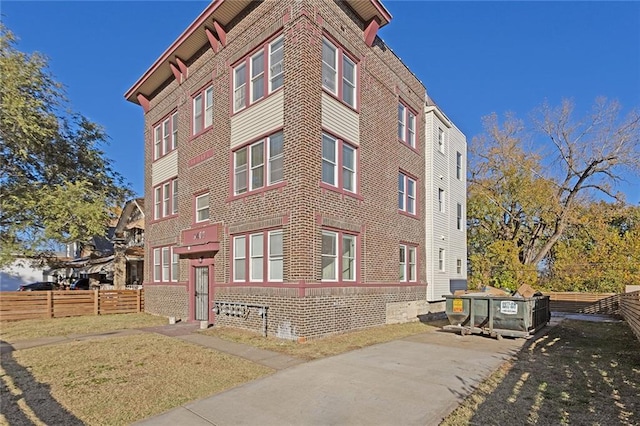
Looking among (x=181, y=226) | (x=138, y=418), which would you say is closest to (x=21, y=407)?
(x=138, y=418)

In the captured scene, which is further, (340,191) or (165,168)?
(165,168)

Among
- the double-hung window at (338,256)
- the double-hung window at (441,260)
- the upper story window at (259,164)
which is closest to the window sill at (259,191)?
the upper story window at (259,164)

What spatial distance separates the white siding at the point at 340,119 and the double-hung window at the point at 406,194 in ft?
13.8

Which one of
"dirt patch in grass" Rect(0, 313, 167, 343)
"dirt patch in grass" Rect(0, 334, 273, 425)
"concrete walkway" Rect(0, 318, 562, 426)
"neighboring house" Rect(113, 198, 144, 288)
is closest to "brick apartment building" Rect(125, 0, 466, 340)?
"dirt patch in grass" Rect(0, 313, 167, 343)

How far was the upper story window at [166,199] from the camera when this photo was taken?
18.9 meters

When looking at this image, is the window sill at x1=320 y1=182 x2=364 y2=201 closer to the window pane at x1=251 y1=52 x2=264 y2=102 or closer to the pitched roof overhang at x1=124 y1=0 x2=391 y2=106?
the window pane at x1=251 y1=52 x2=264 y2=102

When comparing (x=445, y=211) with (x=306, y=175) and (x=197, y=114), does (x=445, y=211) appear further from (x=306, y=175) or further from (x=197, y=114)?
(x=197, y=114)

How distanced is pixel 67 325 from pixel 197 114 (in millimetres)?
9891

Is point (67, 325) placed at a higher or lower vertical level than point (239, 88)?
lower

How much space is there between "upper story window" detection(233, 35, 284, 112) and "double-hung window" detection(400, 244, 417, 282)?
28.5ft

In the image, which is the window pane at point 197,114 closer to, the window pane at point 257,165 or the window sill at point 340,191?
the window pane at point 257,165

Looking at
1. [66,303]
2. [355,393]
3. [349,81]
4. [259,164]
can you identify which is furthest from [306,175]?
[66,303]

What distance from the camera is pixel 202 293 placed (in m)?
15.9

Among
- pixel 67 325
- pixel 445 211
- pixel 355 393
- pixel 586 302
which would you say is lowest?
pixel 586 302
